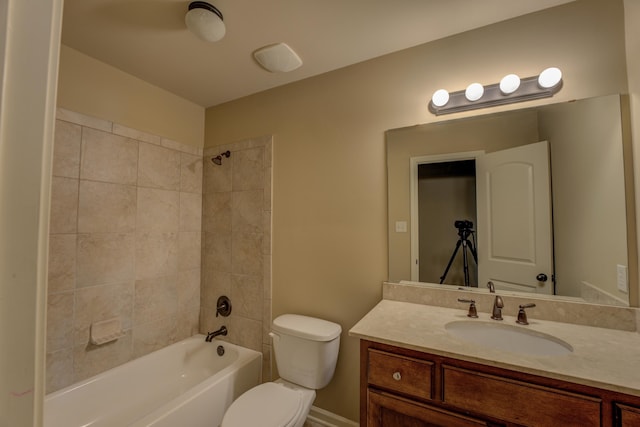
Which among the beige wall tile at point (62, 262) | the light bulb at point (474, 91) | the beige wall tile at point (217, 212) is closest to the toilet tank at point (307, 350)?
the beige wall tile at point (217, 212)

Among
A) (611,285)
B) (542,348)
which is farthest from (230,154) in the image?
(611,285)

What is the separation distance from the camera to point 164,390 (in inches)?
76.5

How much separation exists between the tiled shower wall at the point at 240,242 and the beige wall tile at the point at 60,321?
2.89 feet

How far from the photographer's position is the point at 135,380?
6.17ft

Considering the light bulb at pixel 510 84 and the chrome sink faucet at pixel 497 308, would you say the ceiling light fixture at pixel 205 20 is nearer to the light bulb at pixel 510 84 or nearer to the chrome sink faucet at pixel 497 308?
the light bulb at pixel 510 84

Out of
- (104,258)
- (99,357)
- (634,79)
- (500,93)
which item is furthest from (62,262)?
(634,79)

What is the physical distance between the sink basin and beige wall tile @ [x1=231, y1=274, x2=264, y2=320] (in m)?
1.32

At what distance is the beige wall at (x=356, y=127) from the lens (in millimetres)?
1288

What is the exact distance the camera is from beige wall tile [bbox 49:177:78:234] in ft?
5.19

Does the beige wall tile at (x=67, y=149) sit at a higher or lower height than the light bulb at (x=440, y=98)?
lower

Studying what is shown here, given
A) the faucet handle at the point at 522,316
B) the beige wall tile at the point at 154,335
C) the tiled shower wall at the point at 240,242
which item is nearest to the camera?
the faucet handle at the point at 522,316

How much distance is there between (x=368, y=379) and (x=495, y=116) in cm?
140

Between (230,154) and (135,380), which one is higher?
(230,154)

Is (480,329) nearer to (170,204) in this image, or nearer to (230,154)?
(230,154)
